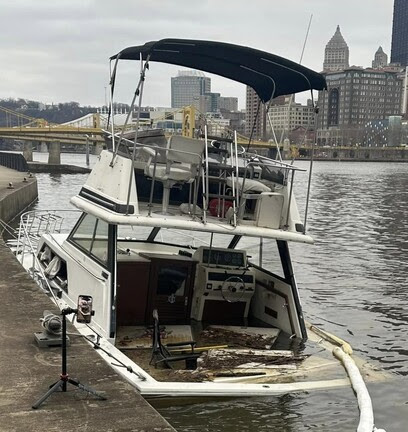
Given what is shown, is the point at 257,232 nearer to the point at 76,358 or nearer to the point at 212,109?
the point at 76,358

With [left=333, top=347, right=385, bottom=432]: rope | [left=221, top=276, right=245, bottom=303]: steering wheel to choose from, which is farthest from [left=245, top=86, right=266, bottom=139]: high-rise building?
[left=333, top=347, right=385, bottom=432]: rope

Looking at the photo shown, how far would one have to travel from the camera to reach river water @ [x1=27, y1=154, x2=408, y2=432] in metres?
6.77

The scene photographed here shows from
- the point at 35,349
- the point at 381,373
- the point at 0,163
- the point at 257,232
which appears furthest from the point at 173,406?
the point at 0,163

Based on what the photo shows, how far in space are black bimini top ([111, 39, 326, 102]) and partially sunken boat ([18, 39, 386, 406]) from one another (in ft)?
0.08

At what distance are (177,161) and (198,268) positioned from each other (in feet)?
6.96

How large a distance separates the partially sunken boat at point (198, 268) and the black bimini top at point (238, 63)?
0.08 feet

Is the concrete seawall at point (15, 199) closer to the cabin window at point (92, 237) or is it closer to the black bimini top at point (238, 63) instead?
the cabin window at point (92, 237)

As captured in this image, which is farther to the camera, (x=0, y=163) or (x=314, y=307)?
(x=0, y=163)

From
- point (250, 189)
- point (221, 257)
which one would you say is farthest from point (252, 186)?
point (221, 257)

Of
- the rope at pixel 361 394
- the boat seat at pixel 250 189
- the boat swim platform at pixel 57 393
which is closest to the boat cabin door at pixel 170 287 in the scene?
the boat seat at pixel 250 189

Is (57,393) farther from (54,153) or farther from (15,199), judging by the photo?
(54,153)

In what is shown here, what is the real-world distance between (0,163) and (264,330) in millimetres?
53103

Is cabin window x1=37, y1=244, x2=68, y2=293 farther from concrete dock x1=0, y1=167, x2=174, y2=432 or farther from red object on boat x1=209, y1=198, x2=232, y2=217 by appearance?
red object on boat x1=209, y1=198, x2=232, y2=217

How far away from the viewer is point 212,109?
71.9ft
